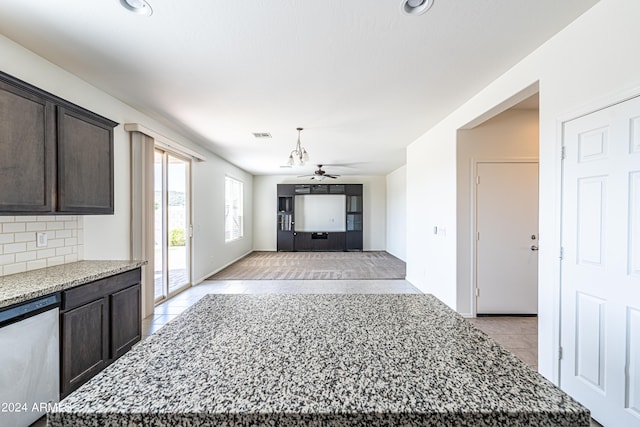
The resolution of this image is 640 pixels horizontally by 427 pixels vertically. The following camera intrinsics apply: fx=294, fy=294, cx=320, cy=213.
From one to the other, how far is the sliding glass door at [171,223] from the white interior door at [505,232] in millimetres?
4369

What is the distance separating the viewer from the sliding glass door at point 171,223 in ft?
14.3

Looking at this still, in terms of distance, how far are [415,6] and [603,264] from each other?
1920 millimetres

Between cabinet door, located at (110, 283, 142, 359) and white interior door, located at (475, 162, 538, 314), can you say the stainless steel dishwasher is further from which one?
white interior door, located at (475, 162, 538, 314)

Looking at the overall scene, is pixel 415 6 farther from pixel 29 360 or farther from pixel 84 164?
pixel 29 360

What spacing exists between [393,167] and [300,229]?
3661 mm

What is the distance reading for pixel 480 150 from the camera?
12.0 feet

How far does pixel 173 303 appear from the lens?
429 centimetres

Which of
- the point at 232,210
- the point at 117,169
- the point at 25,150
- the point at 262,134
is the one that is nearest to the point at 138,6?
the point at 25,150

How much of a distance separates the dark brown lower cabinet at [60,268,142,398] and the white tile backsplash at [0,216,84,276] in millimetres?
586

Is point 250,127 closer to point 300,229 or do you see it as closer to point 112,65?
point 112,65

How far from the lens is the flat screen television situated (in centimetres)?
984

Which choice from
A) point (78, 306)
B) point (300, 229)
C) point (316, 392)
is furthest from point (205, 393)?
point (300, 229)

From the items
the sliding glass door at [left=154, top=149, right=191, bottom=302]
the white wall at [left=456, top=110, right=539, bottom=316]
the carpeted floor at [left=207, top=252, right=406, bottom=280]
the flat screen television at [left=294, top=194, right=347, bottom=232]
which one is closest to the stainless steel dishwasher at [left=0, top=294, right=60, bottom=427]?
the sliding glass door at [left=154, top=149, right=191, bottom=302]

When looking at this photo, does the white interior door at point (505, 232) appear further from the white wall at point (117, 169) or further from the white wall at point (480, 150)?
the white wall at point (117, 169)
